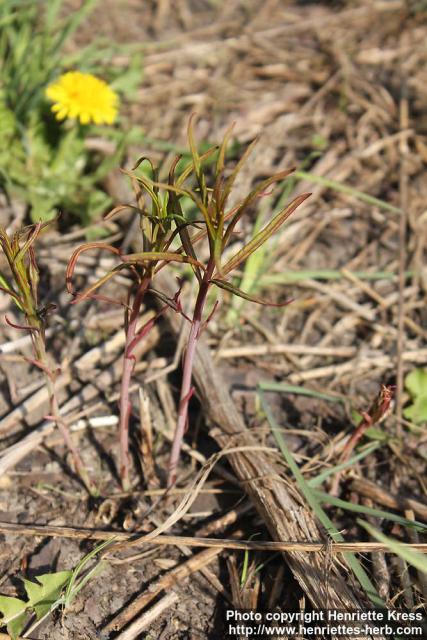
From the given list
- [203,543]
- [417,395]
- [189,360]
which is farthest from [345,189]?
[203,543]

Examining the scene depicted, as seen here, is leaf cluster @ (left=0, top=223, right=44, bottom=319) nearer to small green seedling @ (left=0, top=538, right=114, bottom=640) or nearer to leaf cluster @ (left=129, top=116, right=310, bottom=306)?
leaf cluster @ (left=129, top=116, right=310, bottom=306)

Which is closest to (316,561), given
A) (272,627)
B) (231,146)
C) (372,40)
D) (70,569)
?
(272,627)

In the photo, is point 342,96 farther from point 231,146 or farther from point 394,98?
point 231,146

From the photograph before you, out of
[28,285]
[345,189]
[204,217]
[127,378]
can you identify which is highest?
[204,217]

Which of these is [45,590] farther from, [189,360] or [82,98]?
[82,98]

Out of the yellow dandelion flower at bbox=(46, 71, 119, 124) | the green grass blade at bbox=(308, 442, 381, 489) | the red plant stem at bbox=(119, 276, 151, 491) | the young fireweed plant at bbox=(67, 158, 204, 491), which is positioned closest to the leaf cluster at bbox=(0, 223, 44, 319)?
the young fireweed plant at bbox=(67, 158, 204, 491)

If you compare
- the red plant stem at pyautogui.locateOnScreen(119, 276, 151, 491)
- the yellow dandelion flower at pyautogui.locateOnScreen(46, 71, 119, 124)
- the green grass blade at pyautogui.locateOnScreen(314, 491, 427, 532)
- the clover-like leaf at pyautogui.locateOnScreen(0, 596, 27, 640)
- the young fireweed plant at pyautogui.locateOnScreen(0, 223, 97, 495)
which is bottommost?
the green grass blade at pyautogui.locateOnScreen(314, 491, 427, 532)

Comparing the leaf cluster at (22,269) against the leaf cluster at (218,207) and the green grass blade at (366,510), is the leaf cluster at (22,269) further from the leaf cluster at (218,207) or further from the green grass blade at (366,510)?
the green grass blade at (366,510)
